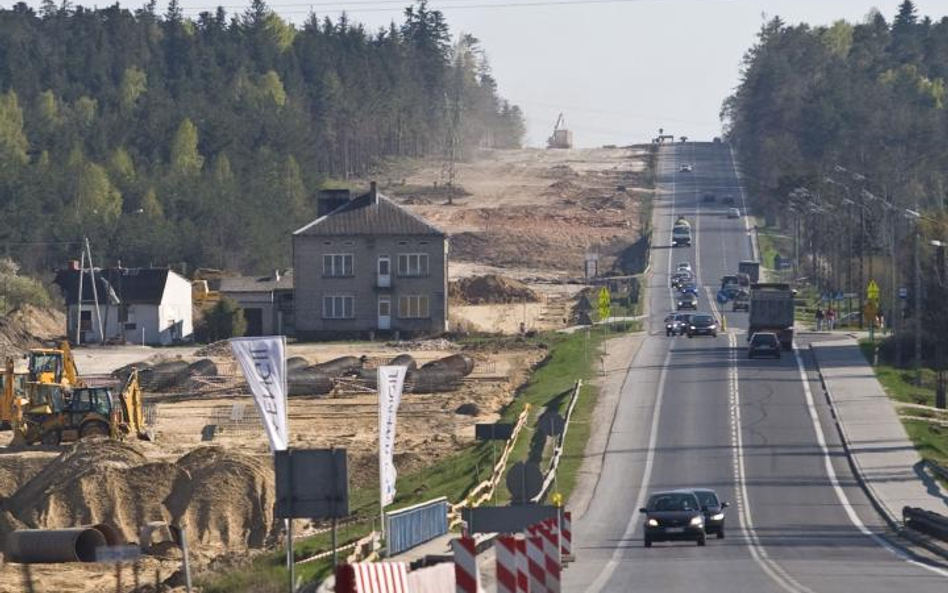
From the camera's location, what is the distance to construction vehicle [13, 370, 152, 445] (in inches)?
2383

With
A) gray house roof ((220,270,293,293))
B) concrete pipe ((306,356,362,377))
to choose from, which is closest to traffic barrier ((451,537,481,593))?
concrete pipe ((306,356,362,377))

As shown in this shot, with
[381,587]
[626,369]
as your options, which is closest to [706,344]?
[626,369]

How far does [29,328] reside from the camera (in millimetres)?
108938

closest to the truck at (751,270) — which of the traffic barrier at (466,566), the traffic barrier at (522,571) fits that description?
the traffic barrier at (522,571)

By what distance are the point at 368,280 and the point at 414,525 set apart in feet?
226

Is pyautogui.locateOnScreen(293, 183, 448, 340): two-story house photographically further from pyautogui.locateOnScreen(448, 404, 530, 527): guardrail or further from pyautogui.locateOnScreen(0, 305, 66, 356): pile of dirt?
pyautogui.locateOnScreen(448, 404, 530, 527): guardrail

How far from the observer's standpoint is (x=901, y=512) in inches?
1927

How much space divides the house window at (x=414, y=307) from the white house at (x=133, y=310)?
38.7 feet

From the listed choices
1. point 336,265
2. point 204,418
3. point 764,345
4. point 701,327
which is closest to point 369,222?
point 336,265

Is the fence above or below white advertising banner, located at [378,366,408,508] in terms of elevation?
below

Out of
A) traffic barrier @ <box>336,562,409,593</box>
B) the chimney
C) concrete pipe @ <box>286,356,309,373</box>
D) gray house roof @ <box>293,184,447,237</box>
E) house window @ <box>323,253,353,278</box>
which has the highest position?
the chimney

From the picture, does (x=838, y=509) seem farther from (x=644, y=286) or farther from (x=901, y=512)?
(x=644, y=286)

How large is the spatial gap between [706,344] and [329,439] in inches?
1194

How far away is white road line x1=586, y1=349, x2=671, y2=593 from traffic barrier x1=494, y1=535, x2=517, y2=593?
383 inches
